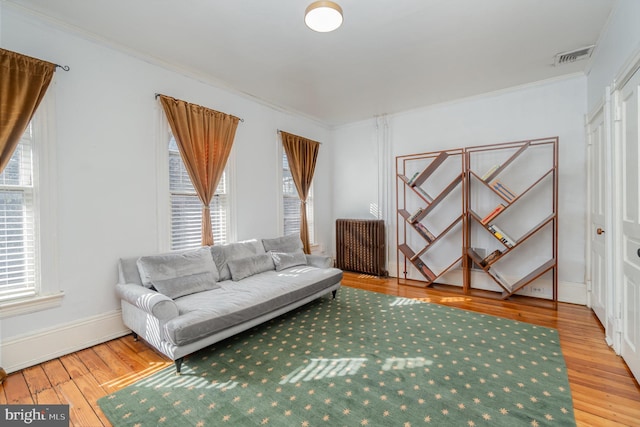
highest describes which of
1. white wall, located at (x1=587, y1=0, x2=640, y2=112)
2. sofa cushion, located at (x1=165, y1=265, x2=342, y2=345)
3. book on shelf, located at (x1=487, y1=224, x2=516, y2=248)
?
white wall, located at (x1=587, y1=0, x2=640, y2=112)

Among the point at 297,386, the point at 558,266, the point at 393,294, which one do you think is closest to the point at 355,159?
the point at 393,294

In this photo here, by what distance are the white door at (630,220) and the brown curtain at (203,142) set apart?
150 inches

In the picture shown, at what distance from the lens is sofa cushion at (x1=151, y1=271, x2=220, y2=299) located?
266 cm

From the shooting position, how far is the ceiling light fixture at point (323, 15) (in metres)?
2.11

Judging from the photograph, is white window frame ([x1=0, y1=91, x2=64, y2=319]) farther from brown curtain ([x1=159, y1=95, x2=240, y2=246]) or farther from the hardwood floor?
brown curtain ([x1=159, y1=95, x2=240, y2=246])

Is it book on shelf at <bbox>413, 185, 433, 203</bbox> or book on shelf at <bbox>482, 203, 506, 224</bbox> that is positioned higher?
book on shelf at <bbox>413, 185, 433, 203</bbox>

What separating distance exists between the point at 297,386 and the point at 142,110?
9.93ft

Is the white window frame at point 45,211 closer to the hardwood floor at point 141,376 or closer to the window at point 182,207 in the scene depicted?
the hardwood floor at point 141,376

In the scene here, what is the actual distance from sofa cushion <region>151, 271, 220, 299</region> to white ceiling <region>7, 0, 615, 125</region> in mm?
2309

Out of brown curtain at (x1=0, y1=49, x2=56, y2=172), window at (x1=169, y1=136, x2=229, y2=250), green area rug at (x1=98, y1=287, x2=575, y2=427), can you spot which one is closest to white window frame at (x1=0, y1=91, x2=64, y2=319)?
brown curtain at (x1=0, y1=49, x2=56, y2=172)

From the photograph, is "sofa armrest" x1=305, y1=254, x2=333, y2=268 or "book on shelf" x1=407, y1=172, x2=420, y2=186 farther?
"book on shelf" x1=407, y1=172, x2=420, y2=186

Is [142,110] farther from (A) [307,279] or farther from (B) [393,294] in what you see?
(B) [393,294]

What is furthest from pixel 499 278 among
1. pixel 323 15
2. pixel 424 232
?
pixel 323 15

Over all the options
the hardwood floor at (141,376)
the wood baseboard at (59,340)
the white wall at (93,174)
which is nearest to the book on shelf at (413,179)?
the hardwood floor at (141,376)
